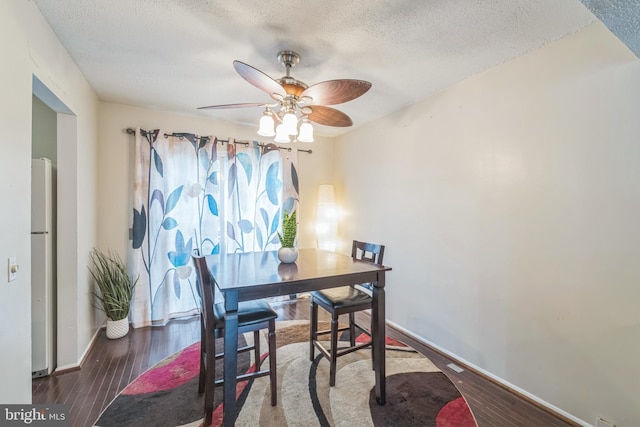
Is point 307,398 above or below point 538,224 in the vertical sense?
below

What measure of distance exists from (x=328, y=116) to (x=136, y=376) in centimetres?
249

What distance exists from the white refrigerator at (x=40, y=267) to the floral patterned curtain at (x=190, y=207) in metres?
0.91

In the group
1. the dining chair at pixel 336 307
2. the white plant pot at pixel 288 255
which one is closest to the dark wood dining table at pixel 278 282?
the white plant pot at pixel 288 255

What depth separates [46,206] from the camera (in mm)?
2133

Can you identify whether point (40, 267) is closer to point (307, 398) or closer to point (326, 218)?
point (307, 398)

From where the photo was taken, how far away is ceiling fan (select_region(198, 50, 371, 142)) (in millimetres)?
1652

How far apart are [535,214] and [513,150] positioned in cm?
50

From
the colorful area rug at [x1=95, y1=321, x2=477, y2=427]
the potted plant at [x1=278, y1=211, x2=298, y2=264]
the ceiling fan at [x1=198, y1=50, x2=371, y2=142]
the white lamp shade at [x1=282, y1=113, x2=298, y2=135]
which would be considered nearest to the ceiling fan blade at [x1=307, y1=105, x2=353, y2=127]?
the ceiling fan at [x1=198, y1=50, x2=371, y2=142]

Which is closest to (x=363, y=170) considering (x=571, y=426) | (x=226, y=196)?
(x=226, y=196)

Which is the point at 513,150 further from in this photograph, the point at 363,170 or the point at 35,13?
the point at 35,13

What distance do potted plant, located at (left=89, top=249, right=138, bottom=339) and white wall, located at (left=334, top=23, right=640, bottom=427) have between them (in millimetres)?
2889

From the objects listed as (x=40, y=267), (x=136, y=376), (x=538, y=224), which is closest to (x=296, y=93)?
(x=538, y=224)

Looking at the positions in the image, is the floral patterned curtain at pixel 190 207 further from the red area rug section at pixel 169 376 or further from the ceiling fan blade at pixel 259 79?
the ceiling fan blade at pixel 259 79

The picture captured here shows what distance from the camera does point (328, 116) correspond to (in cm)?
222
